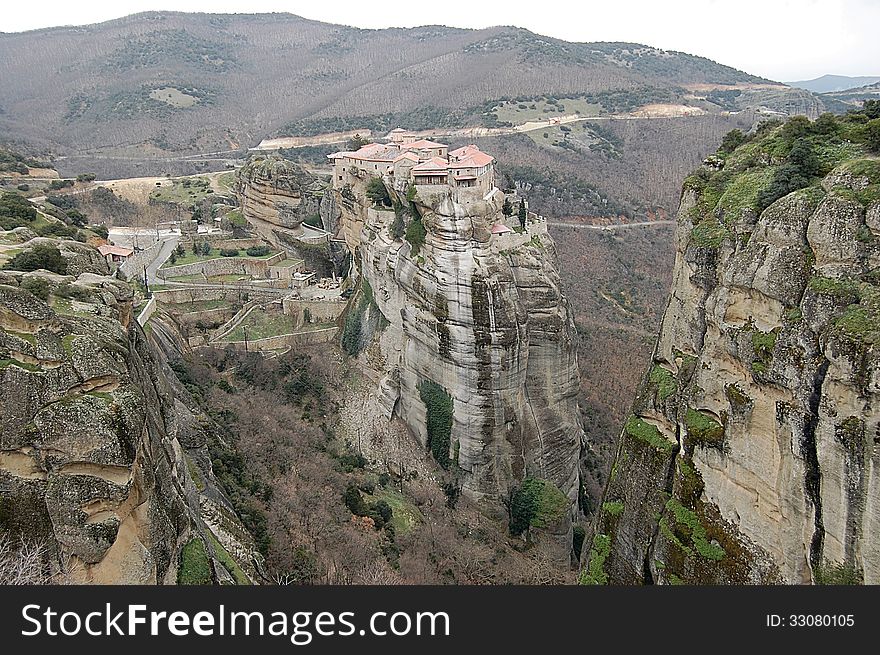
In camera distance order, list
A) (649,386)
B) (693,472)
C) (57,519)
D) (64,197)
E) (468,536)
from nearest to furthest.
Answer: (57,519) → (693,472) → (649,386) → (468,536) → (64,197)

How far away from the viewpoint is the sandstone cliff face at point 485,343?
105 feet

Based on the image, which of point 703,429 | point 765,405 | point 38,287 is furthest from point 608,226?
point 38,287

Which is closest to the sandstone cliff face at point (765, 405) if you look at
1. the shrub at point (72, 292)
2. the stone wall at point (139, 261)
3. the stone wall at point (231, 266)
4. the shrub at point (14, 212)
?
the shrub at point (72, 292)

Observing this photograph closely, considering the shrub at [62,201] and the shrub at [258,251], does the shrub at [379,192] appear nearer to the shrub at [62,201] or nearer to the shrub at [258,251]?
the shrub at [258,251]

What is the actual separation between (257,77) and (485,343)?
14838 centimetres

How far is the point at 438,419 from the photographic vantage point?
34.2 meters

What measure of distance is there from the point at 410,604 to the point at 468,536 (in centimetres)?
2128

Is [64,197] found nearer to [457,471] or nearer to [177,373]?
[177,373]

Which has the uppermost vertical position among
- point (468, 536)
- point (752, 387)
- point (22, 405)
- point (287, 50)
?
point (287, 50)

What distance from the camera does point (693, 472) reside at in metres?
16.5

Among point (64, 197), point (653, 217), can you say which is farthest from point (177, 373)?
point (653, 217)

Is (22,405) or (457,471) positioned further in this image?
(457,471)

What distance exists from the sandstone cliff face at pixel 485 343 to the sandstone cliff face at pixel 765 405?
13007 millimetres

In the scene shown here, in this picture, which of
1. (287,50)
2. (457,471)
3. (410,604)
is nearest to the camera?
(410,604)
